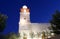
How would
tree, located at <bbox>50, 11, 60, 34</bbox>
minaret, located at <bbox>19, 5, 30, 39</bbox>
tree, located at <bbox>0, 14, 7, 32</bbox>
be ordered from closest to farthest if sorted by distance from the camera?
tree, located at <bbox>0, 14, 7, 32</bbox>
tree, located at <bbox>50, 11, 60, 34</bbox>
minaret, located at <bbox>19, 5, 30, 39</bbox>

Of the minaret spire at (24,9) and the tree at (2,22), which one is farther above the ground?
the minaret spire at (24,9)

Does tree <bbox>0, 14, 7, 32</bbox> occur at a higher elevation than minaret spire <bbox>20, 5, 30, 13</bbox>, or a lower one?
lower

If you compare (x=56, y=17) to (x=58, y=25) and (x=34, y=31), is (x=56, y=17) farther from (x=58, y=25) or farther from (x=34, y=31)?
(x=34, y=31)

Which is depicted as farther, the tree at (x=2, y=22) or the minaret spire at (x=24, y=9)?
the minaret spire at (x=24, y=9)

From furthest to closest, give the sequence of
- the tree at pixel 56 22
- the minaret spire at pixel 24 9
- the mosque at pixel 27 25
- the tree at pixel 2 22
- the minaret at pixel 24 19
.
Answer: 1. the minaret spire at pixel 24 9
2. the minaret at pixel 24 19
3. the mosque at pixel 27 25
4. the tree at pixel 56 22
5. the tree at pixel 2 22

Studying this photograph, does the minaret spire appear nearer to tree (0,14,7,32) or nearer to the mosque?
the mosque

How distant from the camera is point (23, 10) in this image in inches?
2726

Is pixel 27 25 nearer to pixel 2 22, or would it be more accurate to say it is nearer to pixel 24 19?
pixel 24 19

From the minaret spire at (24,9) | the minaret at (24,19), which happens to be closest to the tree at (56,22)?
the minaret at (24,19)

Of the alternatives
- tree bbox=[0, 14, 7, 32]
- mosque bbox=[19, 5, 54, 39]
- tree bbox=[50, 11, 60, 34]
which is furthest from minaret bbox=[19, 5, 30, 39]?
tree bbox=[0, 14, 7, 32]

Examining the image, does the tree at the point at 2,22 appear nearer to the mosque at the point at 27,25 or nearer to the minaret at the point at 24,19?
the mosque at the point at 27,25

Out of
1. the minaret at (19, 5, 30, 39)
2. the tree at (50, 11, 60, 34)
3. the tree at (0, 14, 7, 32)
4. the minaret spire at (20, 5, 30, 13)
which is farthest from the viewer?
the minaret spire at (20, 5, 30, 13)

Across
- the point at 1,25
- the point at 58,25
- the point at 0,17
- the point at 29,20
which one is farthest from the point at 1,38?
the point at 29,20

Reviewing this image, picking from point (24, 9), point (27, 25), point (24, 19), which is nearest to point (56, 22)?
point (27, 25)
